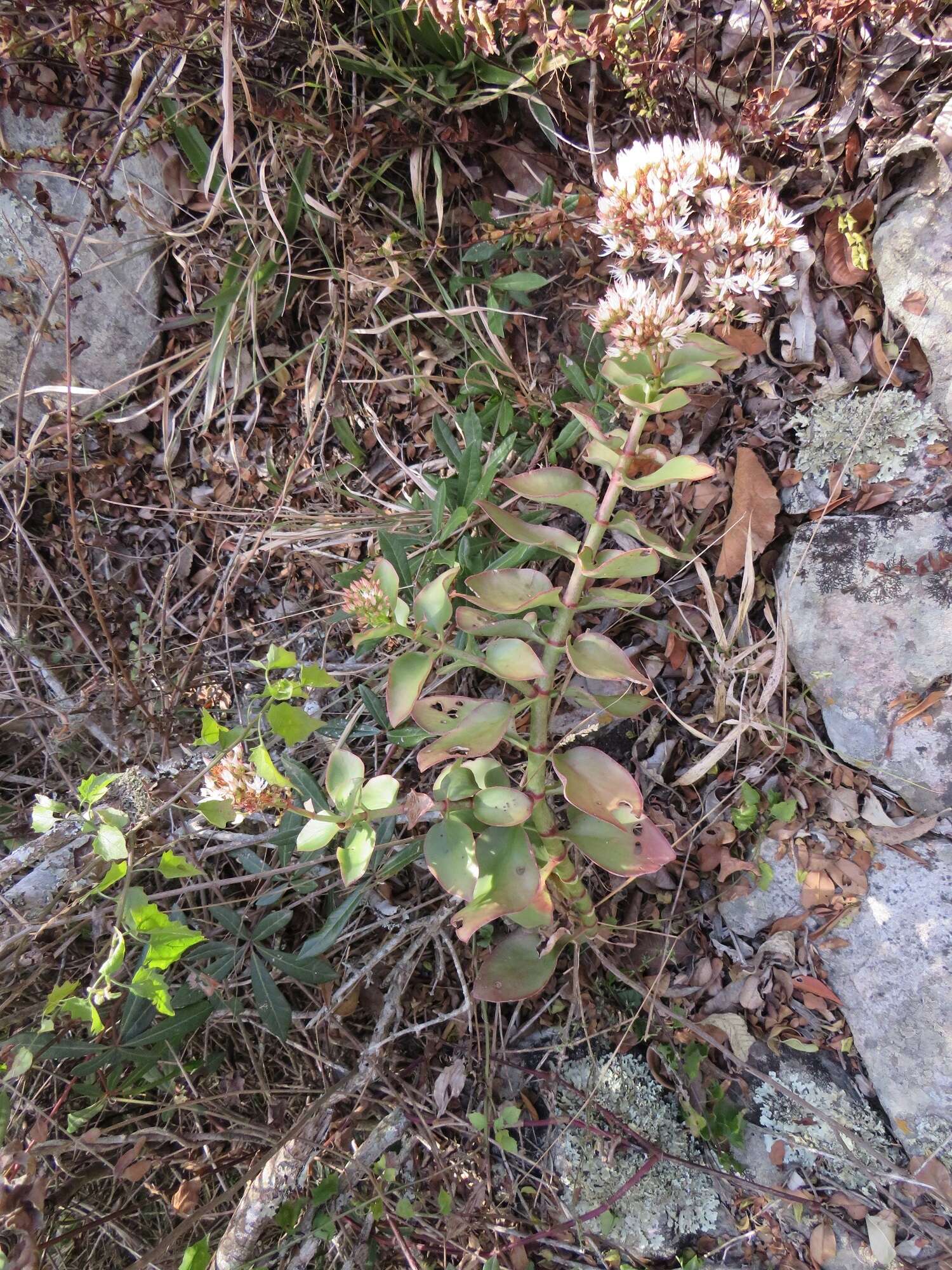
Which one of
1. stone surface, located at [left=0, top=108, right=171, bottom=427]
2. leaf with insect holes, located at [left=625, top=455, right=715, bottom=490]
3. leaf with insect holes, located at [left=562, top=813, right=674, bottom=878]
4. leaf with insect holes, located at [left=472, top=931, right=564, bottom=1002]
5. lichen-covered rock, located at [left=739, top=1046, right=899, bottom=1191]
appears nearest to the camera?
leaf with insect holes, located at [left=625, top=455, right=715, bottom=490]

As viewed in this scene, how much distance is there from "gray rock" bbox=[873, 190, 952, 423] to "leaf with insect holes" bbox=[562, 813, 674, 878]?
1237 mm

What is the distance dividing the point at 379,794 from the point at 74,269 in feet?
6.99

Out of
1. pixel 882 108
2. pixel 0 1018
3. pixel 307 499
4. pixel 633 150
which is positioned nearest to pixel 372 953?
pixel 0 1018

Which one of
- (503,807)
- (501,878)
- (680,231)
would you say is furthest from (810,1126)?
(680,231)

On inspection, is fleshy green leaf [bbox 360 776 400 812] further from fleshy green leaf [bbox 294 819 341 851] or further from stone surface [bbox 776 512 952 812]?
stone surface [bbox 776 512 952 812]

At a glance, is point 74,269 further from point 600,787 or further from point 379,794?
point 600,787

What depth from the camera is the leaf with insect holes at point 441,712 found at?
60.8 inches

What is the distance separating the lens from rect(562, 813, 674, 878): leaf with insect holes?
4.98 feet

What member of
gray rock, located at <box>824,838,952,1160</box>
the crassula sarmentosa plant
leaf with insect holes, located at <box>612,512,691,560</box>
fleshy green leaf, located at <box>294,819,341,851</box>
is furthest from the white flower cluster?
gray rock, located at <box>824,838,952,1160</box>

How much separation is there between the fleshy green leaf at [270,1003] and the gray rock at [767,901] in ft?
3.78

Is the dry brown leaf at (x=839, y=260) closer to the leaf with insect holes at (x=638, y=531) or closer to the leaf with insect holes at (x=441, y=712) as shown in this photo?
the leaf with insect holes at (x=638, y=531)

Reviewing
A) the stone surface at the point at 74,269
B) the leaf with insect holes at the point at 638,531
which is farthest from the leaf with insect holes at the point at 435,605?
the stone surface at the point at 74,269

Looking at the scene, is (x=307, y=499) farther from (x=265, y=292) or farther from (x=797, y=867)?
(x=797, y=867)

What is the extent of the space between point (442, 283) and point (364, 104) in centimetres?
51
